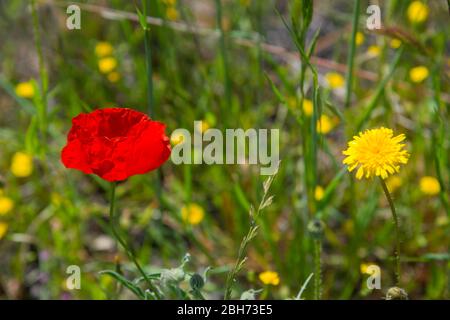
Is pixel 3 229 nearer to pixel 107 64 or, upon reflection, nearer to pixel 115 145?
pixel 107 64

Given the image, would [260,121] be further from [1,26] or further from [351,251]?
[1,26]

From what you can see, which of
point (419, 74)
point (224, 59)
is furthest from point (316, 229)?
point (419, 74)

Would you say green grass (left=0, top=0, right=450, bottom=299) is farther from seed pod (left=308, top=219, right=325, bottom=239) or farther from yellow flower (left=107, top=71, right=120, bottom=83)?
seed pod (left=308, top=219, right=325, bottom=239)

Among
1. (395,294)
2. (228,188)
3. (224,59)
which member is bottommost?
(395,294)

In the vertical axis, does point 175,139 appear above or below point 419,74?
below

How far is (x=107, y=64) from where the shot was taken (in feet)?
6.31

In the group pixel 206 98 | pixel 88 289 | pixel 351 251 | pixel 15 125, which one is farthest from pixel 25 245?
pixel 351 251

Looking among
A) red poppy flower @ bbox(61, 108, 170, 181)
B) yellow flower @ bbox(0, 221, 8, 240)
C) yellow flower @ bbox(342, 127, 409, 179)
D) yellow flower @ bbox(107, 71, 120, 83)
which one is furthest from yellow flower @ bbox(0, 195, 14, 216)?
yellow flower @ bbox(342, 127, 409, 179)

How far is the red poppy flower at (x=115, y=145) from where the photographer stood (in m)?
0.98

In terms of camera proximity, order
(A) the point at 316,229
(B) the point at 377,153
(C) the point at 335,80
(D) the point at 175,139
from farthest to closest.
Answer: (C) the point at 335,80 → (D) the point at 175,139 → (A) the point at 316,229 → (B) the point at 377,153

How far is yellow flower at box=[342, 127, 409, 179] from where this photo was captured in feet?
3.12

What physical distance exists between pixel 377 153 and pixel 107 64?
1126 millimetres

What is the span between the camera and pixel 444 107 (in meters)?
1.56
